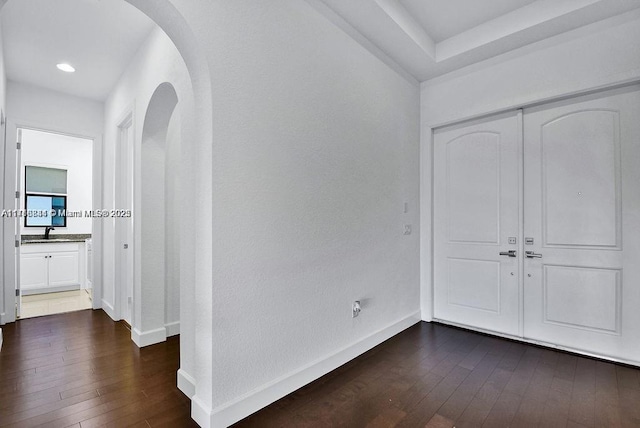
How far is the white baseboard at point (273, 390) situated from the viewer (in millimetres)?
1798

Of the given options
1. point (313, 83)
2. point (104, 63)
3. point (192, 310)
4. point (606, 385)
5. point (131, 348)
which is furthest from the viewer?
point (104, 63)

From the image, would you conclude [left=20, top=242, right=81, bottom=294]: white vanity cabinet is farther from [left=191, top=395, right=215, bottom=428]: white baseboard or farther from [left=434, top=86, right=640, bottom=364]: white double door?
[left=434, top=86, right=640, bottom=364]: white double door

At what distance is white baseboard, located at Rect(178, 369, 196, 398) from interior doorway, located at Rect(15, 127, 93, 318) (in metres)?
3.96

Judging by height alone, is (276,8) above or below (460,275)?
above

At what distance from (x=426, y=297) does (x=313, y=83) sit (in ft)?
9.12

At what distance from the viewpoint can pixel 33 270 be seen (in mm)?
5277

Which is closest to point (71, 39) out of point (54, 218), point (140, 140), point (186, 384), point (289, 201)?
point (140, 140)

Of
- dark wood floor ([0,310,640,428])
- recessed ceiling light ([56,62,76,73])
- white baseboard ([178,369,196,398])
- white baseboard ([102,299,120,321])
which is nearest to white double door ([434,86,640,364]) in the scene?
dark wood floor ([0,310,640,428])

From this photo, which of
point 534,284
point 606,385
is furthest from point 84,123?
point 606,385

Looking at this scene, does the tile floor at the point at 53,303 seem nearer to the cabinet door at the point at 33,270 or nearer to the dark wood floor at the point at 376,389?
the cabinet door at the point at 33,270

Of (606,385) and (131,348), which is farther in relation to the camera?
(131,348)

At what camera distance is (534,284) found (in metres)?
3.08

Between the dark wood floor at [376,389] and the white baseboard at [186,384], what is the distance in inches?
1.7

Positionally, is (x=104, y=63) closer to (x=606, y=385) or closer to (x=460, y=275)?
(x=460, y=275)
